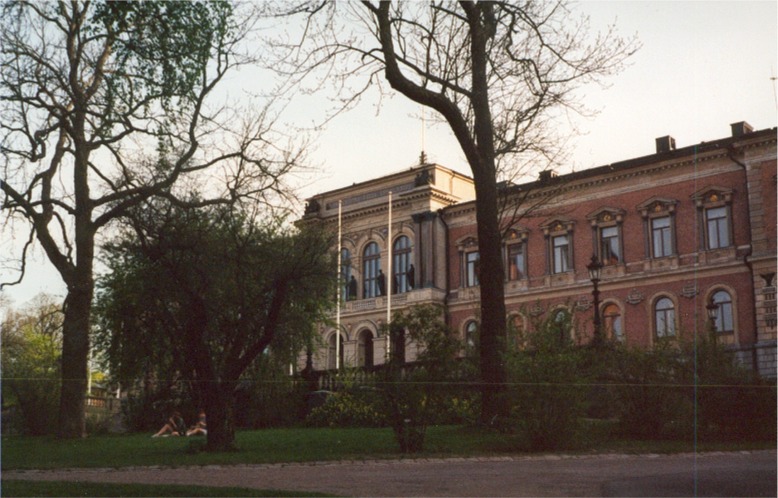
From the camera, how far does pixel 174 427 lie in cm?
2139

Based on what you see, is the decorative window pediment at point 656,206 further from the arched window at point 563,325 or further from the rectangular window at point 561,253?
the arched window at point 563,325

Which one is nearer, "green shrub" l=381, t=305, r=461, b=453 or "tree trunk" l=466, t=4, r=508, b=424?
"green shrub" l=381, t=305, r=461, b=453

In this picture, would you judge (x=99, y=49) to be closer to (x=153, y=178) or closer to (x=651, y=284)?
(x=153, y=178)

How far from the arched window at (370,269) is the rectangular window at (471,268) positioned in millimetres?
5305

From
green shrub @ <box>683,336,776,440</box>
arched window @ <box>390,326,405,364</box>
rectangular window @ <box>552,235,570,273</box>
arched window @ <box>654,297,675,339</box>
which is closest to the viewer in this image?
arched window @ <box>390,326,405,364</box>

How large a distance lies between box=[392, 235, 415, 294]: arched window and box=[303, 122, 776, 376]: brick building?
0.20 ft

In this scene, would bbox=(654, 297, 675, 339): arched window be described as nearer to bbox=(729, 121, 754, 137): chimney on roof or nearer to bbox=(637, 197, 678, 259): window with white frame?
bbox=(637, 197, 678, 259): window with white frame

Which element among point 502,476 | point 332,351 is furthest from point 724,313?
point 502,476

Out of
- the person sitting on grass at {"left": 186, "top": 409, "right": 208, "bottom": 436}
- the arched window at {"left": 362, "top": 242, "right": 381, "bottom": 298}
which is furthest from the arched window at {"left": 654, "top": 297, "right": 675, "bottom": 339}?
the person sitting on grass at {"left": 186, "top": 409, "right": 208, "bottom": 436}

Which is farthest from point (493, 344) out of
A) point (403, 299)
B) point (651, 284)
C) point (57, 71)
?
point (403, 299)

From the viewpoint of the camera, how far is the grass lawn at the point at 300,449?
11.6 m

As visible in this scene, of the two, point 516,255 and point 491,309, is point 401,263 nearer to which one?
point 516,255

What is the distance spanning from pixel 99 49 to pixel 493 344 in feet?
26.0

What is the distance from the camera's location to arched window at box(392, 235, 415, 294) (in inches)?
1745
